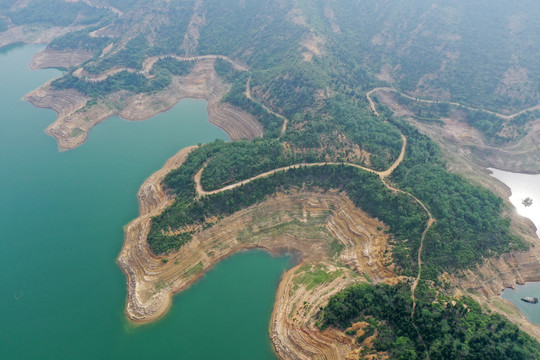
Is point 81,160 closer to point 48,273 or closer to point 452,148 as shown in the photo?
point 48,273

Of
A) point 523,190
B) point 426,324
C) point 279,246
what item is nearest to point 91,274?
point 279,246

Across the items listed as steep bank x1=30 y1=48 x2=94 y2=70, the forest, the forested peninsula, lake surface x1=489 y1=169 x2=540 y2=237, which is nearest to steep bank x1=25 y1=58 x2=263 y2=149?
the forested peninsula

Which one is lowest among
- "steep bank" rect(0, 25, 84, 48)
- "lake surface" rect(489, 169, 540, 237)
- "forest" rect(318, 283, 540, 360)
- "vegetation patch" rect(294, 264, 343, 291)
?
"forest" rect(318, 283, 540, 360)

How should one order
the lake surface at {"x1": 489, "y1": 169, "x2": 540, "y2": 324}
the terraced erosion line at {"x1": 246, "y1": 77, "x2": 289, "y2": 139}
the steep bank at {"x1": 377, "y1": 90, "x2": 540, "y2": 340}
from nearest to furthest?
the steep bank at {"x1": 377, "y1": 90, "x2": 540, "y2": 340} → the lake surface at {"x1": 489, "y1": 169, "x2": 540, "y2": 324} → the terraced erosion line at {"x1": 246, "y1": 77, "x2": 289, "y2": 139}

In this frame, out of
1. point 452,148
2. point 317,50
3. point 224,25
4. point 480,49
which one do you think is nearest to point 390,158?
point 452,148

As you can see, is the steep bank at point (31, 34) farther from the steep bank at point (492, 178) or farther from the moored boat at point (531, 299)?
the moored boat at point (531, 299)

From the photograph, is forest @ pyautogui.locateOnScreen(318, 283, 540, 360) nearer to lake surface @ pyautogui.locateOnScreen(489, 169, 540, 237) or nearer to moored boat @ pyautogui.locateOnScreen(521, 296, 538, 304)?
moored boat @ pyautogui.locateOnScreen(521, 296, 538, 304)

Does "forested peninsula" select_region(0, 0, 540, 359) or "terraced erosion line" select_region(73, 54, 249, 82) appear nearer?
"forested peninsula" select_region(0, 0, 540, 359)

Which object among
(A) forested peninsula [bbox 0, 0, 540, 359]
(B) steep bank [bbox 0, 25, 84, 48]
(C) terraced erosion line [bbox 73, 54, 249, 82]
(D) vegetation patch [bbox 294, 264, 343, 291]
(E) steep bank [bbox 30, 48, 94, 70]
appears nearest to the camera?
(A) forested peninsula [bbox 0, 0, 540, 359]
